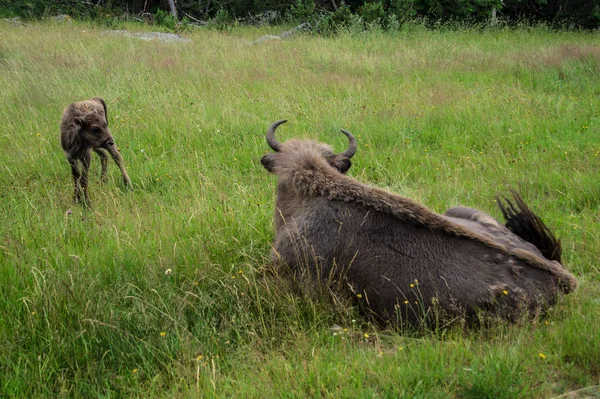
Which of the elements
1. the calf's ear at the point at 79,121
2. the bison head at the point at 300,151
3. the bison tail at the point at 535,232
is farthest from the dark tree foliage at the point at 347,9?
the bison tail at the point at 535,232

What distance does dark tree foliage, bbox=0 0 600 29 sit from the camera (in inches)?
748

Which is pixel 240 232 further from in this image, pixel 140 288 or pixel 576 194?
pixel 576 194

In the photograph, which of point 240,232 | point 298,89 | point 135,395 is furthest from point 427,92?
point 135,395

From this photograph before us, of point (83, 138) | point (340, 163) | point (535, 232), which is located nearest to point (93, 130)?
point (83, 138)

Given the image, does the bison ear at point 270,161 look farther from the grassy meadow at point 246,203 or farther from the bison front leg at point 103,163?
the bison front leg at point 103,163

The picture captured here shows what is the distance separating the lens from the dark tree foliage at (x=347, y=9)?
19000 millimetres

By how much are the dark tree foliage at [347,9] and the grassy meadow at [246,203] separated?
204 inches

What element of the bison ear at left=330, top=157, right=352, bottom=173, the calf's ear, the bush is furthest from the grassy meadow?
the bush

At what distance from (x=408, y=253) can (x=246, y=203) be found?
2.39 m

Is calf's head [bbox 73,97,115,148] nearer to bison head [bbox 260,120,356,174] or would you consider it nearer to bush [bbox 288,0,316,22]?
bison head [bbox 260,120,356,174]

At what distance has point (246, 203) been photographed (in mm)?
6176

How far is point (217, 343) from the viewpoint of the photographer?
398cm

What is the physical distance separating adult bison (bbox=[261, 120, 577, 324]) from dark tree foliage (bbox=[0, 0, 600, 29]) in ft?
46.2

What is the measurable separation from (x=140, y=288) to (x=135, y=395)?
1.16 metres
